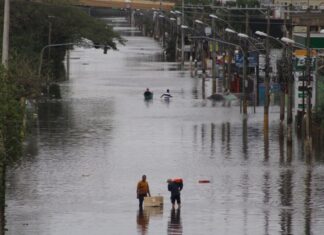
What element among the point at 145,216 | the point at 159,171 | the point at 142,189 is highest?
the point at 142,189

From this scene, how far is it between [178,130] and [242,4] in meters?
79.3

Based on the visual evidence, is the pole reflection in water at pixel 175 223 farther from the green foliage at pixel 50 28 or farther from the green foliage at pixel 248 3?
the green foliage at pixel 248 3

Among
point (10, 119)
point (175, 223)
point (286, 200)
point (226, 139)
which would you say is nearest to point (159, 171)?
point (286, 200)

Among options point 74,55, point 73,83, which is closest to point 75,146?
point 73,83

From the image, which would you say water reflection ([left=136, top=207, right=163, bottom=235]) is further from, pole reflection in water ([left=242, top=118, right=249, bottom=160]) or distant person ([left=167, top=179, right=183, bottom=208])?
pole reflection in water ([left=242, top=118, right=249, bottom=160])

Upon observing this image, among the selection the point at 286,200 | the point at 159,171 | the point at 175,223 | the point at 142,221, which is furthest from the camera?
the point at 159,171

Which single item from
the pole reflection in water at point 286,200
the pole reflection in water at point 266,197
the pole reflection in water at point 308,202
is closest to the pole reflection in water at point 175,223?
the pole reflection in water at point 266,197

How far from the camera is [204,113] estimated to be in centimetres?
7712

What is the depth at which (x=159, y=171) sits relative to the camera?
49500 millimetres

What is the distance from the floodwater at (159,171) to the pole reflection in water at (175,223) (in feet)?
0.16

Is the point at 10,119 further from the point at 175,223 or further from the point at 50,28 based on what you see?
the point at 50,28

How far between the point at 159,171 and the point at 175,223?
13.0 meters

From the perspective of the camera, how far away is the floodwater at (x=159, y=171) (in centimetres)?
3688

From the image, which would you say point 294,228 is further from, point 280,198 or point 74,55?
point 74,55
